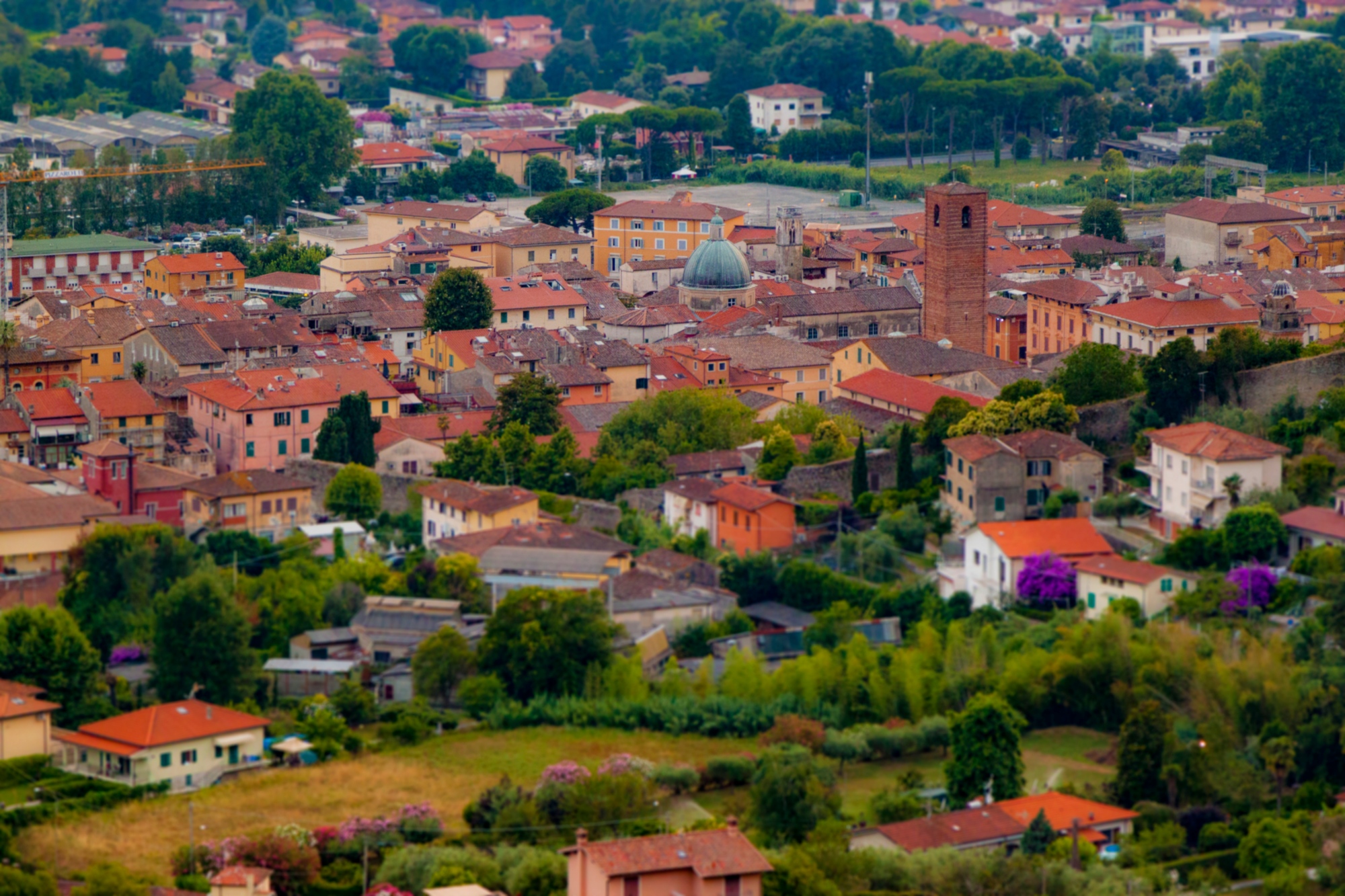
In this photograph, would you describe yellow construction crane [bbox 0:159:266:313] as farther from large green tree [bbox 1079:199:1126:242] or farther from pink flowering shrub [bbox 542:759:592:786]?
pink flowering shrub [bbox 542:759:592:786]

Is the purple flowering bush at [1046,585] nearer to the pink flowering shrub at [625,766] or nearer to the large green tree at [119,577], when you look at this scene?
the pink flowering shrub at [625,766]

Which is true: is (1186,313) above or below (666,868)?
above

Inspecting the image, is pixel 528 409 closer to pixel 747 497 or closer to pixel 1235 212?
pixel 747 497

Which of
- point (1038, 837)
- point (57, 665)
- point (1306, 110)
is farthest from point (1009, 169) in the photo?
point (1038, 837)

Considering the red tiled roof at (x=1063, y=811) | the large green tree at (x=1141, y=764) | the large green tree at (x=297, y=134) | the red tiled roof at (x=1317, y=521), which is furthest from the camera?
the large green tree at (x=297, y=134)

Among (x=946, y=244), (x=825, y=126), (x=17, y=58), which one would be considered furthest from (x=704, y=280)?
(x=17, y=58)

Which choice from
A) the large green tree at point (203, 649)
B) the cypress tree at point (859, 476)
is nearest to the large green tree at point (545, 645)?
the large green tree at point (203, 649)

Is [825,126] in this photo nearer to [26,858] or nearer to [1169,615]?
[1169,615]
